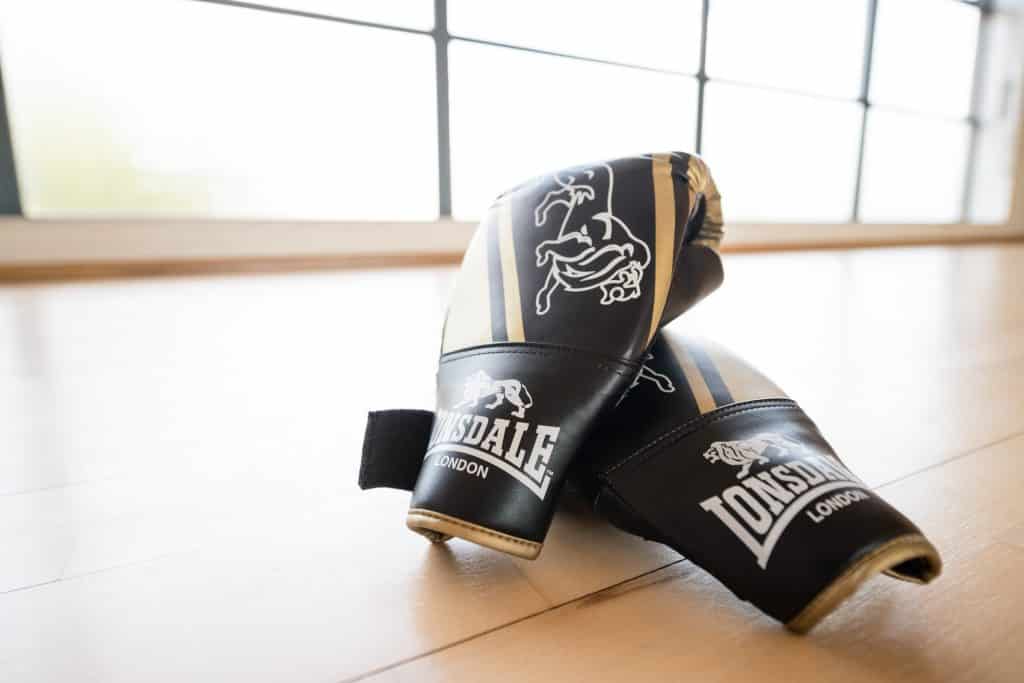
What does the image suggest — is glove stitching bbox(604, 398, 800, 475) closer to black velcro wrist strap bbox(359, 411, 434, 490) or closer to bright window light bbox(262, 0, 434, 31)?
black velcro wrist strap bbox(359, 411, 434, 490)

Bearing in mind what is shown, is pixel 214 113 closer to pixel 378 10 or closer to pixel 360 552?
pixel 378 10

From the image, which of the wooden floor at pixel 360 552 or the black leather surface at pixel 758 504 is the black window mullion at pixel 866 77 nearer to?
the wooden floor at pixel 360 552

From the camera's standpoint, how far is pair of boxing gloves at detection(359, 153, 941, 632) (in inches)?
14.4

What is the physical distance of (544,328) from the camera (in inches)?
20.9

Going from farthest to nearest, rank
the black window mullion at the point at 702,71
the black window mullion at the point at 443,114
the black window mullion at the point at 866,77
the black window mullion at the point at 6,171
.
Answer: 1. the black window mullion at the point at 866,77
2. the black window mullion at the point at 702,71
3. the black window mullion at the point at 443,114
4. the black window mullion at the point at 6,171

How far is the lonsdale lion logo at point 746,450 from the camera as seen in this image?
423 mm

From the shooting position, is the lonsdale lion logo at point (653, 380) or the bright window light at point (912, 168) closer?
the lonsdale lion logo at point (653, 380)

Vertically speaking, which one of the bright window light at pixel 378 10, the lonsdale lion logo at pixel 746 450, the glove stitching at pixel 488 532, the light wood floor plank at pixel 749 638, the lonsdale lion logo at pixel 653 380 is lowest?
the light wood floor plank at pixel 749 638

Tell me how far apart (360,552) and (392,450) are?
87mm

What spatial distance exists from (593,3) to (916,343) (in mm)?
2599

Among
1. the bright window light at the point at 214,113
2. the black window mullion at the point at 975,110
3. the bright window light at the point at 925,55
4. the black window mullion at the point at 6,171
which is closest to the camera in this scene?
the black window mullion at the point at 6,171

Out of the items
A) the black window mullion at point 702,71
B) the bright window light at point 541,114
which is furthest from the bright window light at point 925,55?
the bright window light at point 541,114

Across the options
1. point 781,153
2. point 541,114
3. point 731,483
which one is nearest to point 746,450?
point 731,483

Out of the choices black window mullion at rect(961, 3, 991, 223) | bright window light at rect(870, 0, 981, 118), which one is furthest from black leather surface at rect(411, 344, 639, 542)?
black window mullion at rect(961, 3, 991, 223)
